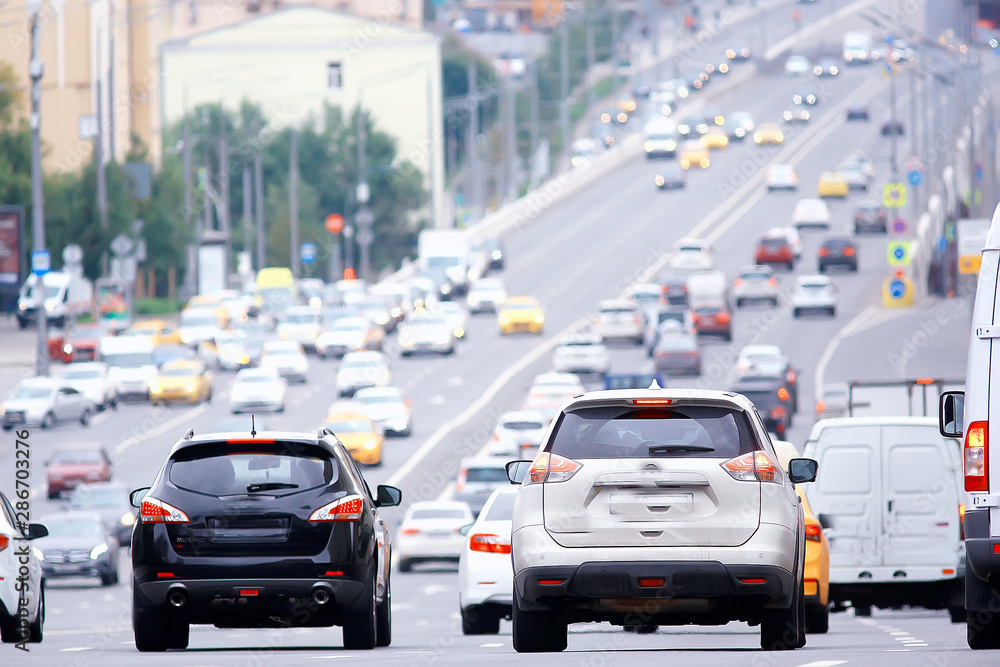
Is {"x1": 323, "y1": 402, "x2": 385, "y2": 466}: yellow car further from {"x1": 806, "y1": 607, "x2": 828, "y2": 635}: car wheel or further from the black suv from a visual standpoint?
the black suv

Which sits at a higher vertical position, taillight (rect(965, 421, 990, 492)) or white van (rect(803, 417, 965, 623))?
taillight (rect(965, 421, 990, 492))

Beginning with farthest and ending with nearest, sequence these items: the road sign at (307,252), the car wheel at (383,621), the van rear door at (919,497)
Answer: the road sign at (307,252) → the van rear door at (919,497) → the car wheel at (383,621)

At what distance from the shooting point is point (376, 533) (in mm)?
14445

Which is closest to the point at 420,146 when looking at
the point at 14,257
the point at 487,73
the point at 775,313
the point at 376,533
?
the point at 487,73

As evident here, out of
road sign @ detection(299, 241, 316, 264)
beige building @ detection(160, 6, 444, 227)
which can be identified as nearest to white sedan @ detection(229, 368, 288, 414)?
road sign @ detection(299, 241, 316, 264)

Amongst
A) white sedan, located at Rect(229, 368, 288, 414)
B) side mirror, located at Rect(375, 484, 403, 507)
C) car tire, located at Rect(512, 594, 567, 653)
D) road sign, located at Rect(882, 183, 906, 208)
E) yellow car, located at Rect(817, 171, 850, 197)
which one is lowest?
white sedan, located at Rect(229, 368, 288, 414)

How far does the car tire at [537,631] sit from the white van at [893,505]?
693 cm

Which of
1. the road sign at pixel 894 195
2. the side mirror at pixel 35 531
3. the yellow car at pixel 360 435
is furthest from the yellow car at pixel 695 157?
the side mirror at pixel 35 531

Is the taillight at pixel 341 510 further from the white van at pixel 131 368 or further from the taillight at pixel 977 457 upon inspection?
the white van at pixel 131 368

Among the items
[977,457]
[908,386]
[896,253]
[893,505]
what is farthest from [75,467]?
[977,457]

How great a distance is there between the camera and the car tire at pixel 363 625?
45.5ft

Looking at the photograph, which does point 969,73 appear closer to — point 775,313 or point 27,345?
point 775,313

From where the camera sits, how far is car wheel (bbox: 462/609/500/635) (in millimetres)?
18831

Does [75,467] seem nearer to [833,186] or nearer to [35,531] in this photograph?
[35,531]
